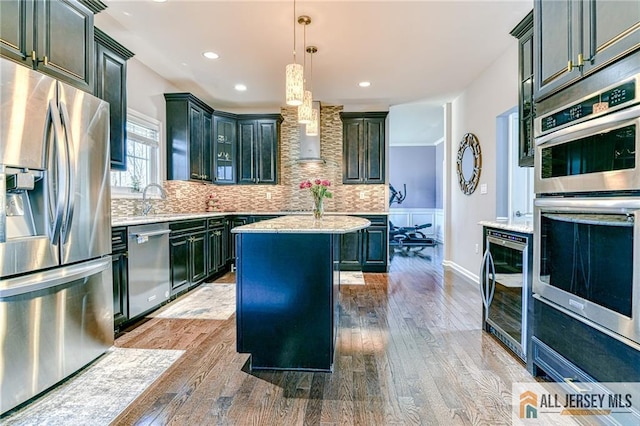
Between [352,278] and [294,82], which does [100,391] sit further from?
[352,278]

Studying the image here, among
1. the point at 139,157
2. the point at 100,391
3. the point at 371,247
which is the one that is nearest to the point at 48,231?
the point at 100,391

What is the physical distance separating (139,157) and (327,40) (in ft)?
8.74

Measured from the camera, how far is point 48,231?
1.94 metres

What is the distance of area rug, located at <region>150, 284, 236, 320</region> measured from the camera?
3344mm

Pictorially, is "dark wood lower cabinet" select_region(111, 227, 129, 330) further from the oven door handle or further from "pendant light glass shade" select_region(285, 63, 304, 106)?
the oven door handle

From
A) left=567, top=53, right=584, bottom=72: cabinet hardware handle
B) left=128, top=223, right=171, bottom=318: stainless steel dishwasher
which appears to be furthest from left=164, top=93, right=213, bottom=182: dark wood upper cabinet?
left=567, top=53, right=584, bottom=72: cabinet hardware handle

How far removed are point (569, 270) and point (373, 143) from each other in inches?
168

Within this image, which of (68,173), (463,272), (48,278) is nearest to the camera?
(48,278)

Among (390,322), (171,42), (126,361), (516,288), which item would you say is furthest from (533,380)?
(171,42)

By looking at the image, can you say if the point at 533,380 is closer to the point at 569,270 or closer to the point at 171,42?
the point at 569,270

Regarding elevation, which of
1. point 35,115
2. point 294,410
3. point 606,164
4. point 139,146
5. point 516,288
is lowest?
point 294,410

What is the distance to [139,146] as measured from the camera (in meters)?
4.25

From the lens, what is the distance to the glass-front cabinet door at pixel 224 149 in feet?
18.2

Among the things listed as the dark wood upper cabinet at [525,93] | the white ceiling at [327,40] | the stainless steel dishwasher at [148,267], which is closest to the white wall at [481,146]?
the white ceiling at [327,40]
